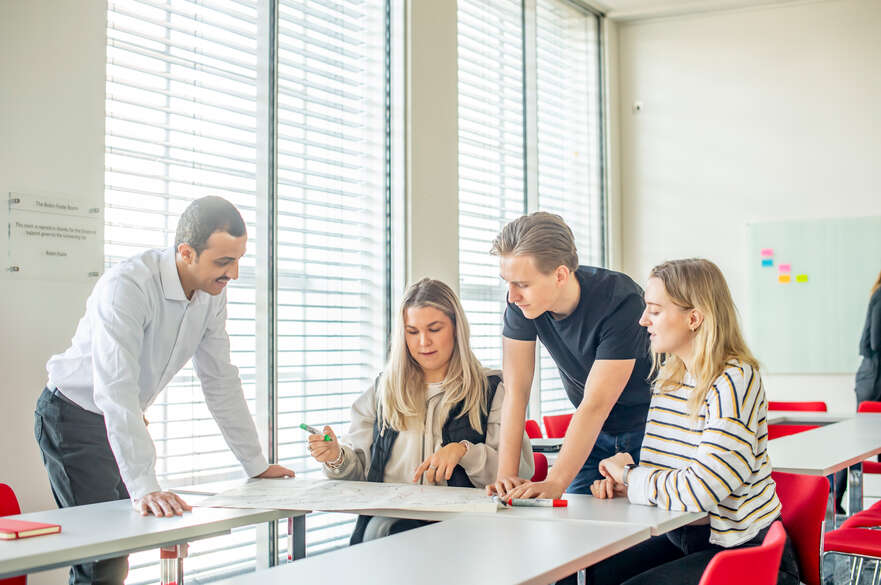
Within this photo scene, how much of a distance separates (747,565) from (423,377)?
1.46 metres

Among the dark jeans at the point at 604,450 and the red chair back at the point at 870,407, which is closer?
the dark jeans at the point at 604,450

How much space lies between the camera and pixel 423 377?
2809 millimetres

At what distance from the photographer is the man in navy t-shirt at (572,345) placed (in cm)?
230

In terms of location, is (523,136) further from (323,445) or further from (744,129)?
(323,445)

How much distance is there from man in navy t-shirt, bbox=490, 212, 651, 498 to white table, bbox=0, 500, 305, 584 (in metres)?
0.69

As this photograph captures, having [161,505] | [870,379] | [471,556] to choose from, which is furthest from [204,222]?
[870,379]

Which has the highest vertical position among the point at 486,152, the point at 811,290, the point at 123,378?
the point at 486,152

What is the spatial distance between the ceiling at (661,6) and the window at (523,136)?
0.17 m

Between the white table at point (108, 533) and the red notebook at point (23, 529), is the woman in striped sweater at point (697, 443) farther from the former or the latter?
the red notebook at point (23, 529)

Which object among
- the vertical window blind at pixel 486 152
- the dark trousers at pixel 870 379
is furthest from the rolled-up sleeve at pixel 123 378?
the dark trousers at pixel 870 379

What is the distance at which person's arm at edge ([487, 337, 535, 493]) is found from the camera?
2490 mm

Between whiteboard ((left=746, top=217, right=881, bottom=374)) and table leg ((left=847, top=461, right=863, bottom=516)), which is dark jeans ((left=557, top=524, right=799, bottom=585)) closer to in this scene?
table leg ((left=847, top=461, right=863, bottom=516))

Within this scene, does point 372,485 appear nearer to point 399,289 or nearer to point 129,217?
point 129,217

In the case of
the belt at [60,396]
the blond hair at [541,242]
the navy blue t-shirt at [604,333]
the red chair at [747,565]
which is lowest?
the red chair at [747,565]
